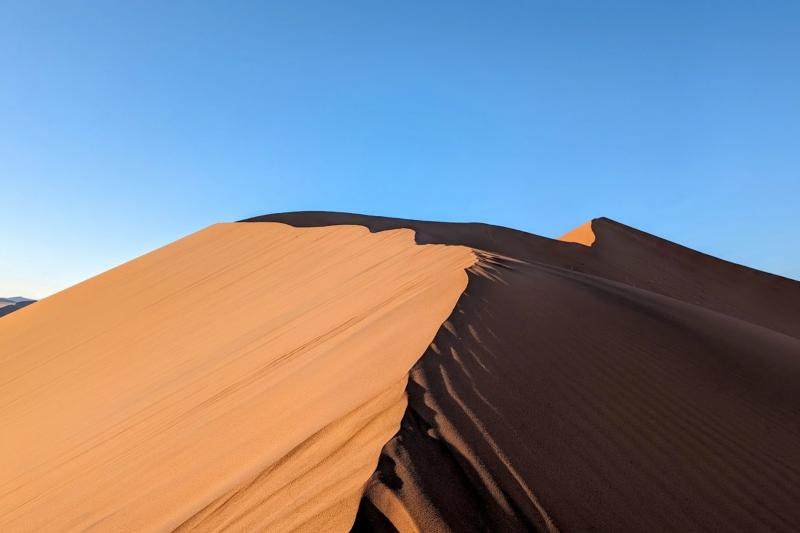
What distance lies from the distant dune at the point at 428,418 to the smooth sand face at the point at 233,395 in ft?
0.08

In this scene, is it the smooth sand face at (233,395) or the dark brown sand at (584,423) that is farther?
the smooth sand face at (233,395)

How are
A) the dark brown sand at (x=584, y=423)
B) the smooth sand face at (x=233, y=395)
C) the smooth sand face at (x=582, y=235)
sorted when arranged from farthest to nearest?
the smooth sand face at (x=582, y=235)
the smooth sand face at (x=233, y=395)
the dark brown sand at (x=584, y=423)

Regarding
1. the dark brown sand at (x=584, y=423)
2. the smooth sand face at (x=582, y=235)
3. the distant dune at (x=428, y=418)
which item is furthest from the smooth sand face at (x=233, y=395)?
the smooth sand face at (x=582, y=235)

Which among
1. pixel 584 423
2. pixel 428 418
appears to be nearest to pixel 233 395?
pixel 428 418

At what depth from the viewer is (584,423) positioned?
3266mm

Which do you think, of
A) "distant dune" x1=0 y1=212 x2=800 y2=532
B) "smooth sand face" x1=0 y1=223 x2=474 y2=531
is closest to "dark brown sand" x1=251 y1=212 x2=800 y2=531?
"distant dune" x1=0 y1=212 x2=800 y2=532

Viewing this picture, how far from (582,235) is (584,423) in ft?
54.0

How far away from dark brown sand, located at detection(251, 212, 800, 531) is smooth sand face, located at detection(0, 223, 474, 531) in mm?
225

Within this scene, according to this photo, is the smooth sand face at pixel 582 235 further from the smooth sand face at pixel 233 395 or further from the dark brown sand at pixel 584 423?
the dark brown sand at pixel 584 423

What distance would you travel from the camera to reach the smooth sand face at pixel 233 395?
271 centimetres

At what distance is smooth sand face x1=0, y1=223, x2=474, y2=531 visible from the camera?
271cm

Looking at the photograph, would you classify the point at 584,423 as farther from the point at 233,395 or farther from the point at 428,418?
the point at 233,395

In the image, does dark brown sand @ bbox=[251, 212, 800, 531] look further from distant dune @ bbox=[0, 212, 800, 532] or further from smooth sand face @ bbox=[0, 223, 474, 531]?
smooth sand face @ bbox=[0, 223, 474, 531]

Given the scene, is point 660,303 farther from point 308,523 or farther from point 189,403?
point 308,523
